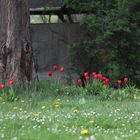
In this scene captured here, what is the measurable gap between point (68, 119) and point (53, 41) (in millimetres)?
8411

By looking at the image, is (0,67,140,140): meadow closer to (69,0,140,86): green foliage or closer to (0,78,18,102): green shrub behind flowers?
(0,78,18,102): green shrub behind flowers

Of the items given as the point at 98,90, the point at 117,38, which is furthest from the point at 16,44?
the point at 117,38

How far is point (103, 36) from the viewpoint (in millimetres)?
12883

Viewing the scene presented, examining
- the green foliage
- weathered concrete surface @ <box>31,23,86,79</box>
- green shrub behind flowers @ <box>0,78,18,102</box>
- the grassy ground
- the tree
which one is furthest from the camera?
weathered concrete surface @ <box>31,23,86,79</box>

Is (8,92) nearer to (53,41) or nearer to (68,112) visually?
(68,112)

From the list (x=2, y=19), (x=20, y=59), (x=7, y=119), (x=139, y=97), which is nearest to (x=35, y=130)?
(x=7, y=119)

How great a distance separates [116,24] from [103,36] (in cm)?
51

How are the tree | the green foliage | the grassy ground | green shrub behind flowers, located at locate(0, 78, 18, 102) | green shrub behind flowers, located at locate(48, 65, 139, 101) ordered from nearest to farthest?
1. the grassy ground
2. green shrub behind flowers, located at locate(0, 78, 18, 102)
3. green shrub behind flowers, located at locate(48, 65, 139, 101)
4. the tree
5. the green foliage

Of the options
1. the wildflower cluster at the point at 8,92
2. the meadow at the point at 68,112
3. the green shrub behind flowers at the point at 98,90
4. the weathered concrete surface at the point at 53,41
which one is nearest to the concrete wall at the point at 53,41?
the weathered concrete surface at the point at 53,41

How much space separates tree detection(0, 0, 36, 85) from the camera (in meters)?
10.4

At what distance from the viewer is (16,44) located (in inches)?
409

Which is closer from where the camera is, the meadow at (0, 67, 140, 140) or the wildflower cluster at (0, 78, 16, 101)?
the meadow at (0, 67, 140, 140)

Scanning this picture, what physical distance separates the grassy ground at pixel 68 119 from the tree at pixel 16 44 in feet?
5.75

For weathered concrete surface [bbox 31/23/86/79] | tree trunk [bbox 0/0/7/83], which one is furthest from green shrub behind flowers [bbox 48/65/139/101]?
weathered concrete surface [bbox 31/23/86/79]
